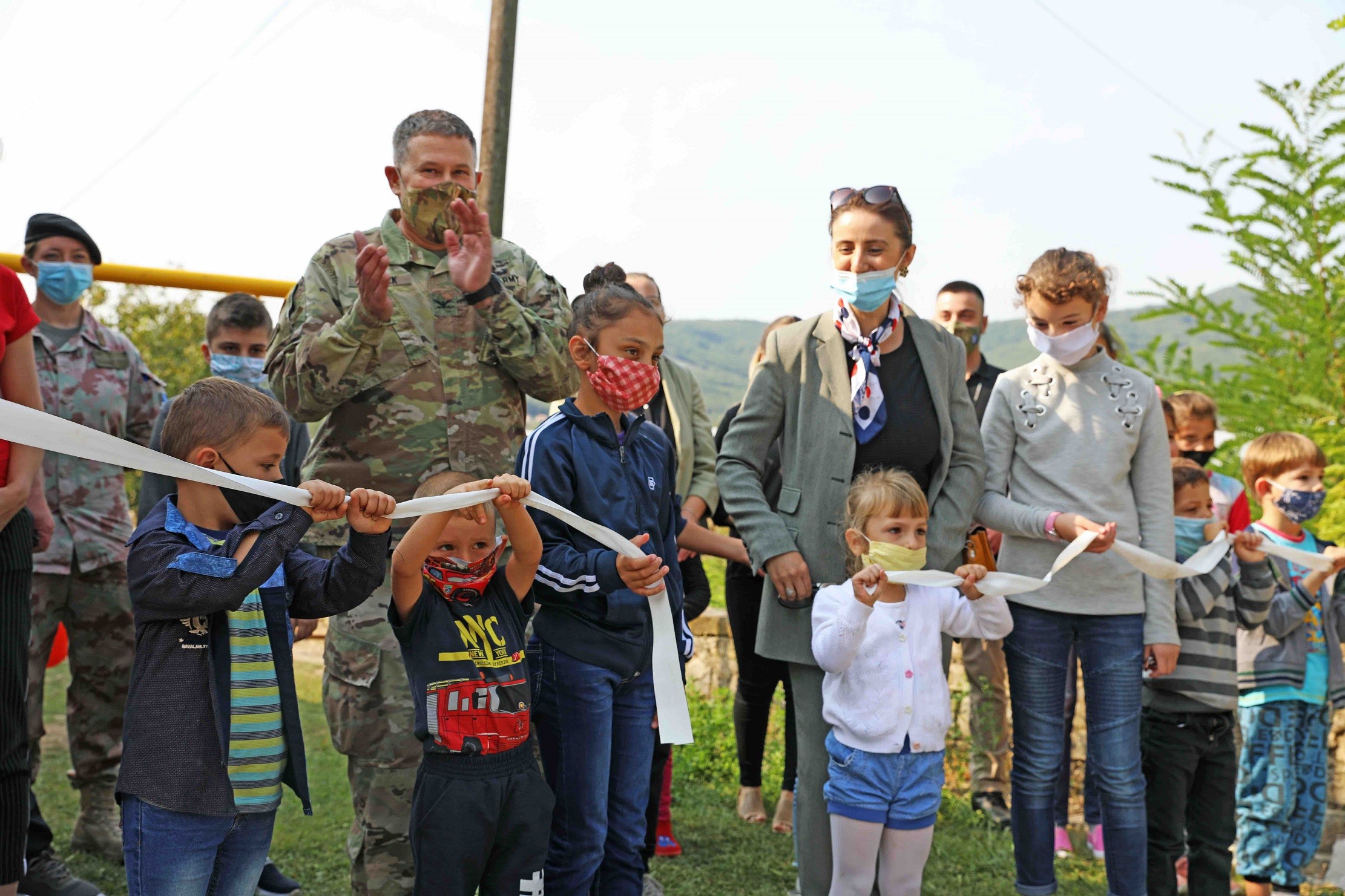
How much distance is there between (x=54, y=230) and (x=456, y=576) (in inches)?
116

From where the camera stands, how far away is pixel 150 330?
43.3 ft

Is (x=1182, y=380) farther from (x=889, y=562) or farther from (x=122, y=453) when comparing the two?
(x=122, y=453)

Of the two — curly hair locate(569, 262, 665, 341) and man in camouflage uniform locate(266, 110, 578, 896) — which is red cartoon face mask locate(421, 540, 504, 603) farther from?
curly hair locate(569, 262, 665, 341)

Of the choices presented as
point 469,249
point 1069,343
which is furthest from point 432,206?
point 1069,343

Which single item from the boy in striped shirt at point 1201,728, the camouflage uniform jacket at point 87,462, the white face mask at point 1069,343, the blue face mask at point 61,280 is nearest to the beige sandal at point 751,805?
the boy in striped shirt at point 1201,728

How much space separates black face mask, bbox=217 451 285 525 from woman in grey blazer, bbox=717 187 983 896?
1.61m

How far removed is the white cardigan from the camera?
3521mm

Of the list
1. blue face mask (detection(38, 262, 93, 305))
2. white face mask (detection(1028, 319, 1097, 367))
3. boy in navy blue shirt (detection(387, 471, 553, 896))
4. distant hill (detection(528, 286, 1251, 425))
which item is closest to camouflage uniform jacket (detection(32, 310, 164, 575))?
blue face mask (detection(38, 262, 93, 305))

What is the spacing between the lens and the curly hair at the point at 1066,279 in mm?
4086

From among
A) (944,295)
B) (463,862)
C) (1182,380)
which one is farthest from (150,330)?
(463,862)

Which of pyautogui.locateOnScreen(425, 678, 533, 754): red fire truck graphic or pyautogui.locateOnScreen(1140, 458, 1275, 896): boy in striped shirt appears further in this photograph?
pyautogui.locateOnScreen(1140, 458, 1275, 896): boy in striped shirt

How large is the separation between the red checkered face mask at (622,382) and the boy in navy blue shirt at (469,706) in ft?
1.88

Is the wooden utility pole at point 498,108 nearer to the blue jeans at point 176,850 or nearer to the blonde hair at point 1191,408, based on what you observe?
the blonde hair at point 1191,408

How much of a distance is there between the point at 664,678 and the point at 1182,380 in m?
4.95
